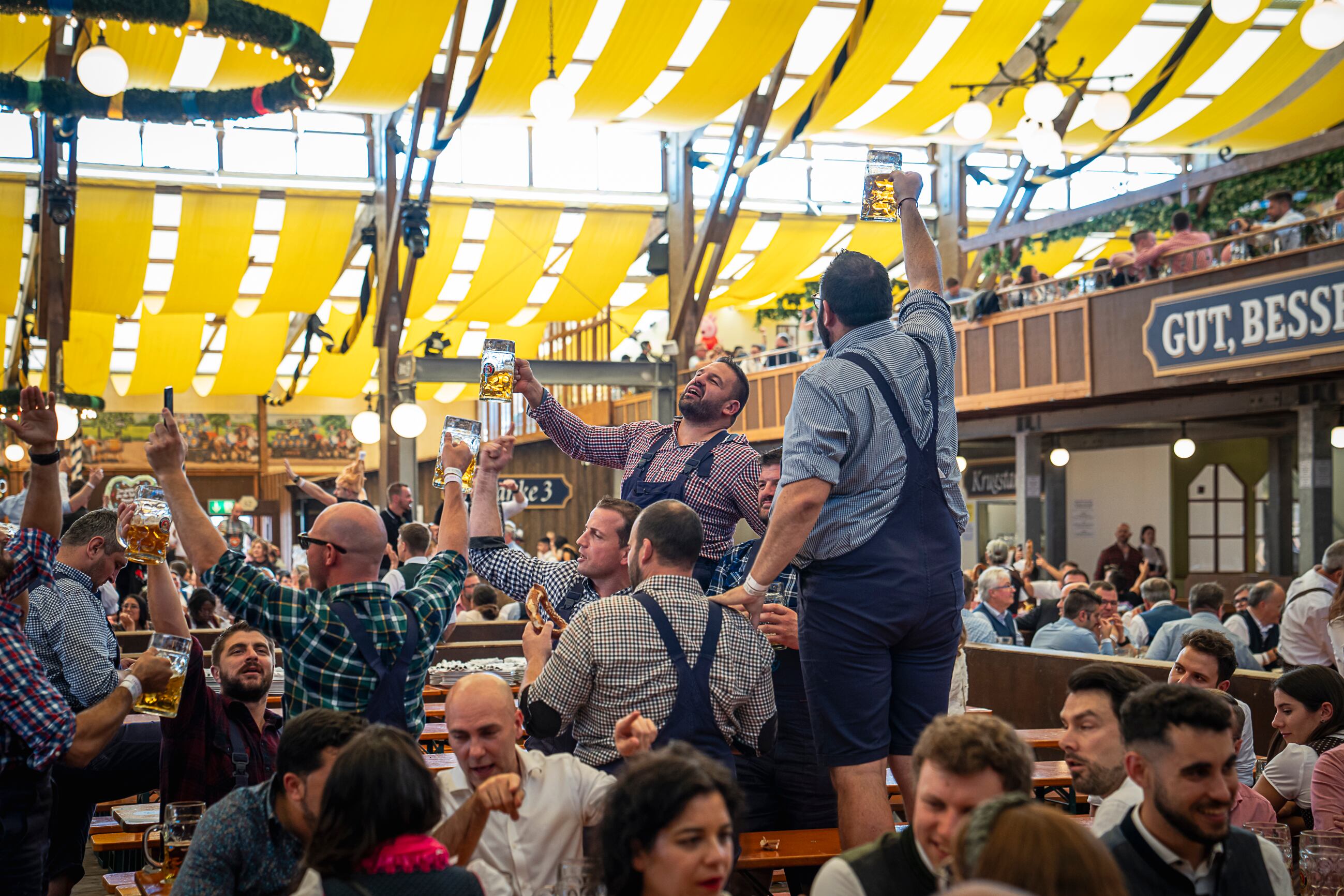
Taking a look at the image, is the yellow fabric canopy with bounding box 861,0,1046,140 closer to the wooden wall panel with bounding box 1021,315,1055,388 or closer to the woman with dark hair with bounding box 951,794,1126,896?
the wooden wall panel with bounding box 1021,315,1055,388

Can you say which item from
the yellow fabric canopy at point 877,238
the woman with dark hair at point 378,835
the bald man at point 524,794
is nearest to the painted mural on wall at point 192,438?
the yellow fabric canopy at point 877,238

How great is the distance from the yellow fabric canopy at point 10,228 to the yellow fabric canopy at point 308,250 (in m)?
1.79

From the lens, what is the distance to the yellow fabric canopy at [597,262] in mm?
15953

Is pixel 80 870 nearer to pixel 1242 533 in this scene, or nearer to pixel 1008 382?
pixel 1008 382

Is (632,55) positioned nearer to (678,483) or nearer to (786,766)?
(678,483)

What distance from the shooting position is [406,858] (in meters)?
1.79

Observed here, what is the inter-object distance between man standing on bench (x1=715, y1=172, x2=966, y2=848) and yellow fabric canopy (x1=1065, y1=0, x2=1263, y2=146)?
448 inches

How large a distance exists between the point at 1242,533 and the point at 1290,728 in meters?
11.7

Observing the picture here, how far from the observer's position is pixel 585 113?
1223 centimetres

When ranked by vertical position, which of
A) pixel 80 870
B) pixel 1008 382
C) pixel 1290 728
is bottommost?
pixel 80 870

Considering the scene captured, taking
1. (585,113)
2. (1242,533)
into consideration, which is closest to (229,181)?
(585,113)

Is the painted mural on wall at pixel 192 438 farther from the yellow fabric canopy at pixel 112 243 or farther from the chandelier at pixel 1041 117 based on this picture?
the chandelier at pixel 1041 117

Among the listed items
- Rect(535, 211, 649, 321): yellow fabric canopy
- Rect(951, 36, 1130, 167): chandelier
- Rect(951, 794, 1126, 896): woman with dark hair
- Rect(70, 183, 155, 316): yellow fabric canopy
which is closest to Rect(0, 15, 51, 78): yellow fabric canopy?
Rect(70, 183, 155, 316): yellow fabric canopy

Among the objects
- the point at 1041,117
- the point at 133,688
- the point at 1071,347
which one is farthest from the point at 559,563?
the point at 1071,347
